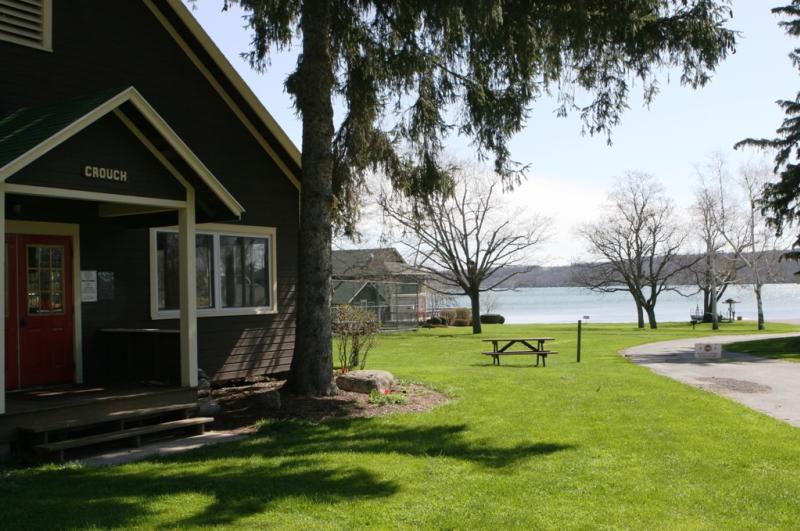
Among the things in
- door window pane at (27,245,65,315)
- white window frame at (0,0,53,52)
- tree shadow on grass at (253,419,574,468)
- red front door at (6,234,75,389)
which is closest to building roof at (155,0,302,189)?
white window frame at (0,0,53,52)

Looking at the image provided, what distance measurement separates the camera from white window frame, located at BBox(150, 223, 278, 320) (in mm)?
12148

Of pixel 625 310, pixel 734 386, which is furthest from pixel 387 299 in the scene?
pixel 625 310

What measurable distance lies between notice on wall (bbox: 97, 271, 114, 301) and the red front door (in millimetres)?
500

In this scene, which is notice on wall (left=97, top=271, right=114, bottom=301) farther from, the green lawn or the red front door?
the green lawn

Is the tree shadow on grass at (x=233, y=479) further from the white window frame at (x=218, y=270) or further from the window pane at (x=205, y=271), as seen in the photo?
the window pane at (x=205, y=271)

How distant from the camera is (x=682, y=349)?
83.7 ft

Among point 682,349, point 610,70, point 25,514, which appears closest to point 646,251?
point 682,349

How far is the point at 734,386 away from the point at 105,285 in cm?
1180

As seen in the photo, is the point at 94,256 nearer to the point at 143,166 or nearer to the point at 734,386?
the point at 143,166

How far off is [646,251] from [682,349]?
29.2m

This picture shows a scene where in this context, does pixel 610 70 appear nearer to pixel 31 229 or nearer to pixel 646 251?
pixel 31 229

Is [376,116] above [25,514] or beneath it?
above

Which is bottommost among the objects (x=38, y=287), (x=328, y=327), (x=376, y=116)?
(x=328, y=327)

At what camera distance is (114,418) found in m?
8.77
